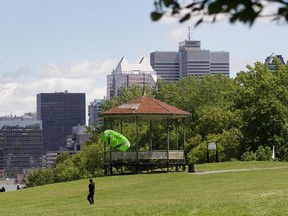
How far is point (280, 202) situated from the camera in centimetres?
2497

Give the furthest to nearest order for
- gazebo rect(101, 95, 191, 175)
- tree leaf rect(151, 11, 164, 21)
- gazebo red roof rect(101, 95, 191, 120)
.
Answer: gazebo rect(101, 95, 191, 175) → gazebo red roof rect(101, 95, 191, 120) → tree leaf rect(151, 11, 164, 21)

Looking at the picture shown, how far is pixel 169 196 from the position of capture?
104ft

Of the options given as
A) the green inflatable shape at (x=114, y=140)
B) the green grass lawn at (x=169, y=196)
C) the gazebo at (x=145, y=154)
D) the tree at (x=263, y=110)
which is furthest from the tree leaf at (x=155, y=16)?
the tree at (x=263, y=110)

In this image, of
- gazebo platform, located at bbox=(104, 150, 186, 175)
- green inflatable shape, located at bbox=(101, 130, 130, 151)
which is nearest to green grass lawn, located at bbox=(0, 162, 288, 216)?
gazebo platform, located at bbox=(104, 150, 186, 175)

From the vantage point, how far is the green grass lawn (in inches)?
973

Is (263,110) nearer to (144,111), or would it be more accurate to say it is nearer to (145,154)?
(145,154)

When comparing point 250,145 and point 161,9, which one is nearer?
point 161,9

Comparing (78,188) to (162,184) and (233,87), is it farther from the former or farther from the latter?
(233,87)

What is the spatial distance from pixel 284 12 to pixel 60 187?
39922 mm

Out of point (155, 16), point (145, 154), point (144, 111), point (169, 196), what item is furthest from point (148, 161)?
point (155, 16)

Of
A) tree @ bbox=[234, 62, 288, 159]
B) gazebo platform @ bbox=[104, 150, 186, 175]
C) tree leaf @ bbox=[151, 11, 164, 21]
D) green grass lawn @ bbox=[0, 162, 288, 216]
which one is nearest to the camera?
tree leaf @ bbox=[151, 11, 164, 21]

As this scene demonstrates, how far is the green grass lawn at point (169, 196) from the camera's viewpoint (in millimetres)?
24703

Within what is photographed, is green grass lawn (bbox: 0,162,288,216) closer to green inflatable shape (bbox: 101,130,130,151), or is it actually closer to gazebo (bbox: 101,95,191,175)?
gazebo (bbox: 101,95,191,175)

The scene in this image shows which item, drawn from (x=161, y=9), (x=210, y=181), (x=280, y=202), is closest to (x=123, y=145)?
(x=210, y=181)
